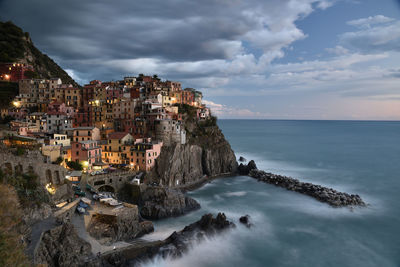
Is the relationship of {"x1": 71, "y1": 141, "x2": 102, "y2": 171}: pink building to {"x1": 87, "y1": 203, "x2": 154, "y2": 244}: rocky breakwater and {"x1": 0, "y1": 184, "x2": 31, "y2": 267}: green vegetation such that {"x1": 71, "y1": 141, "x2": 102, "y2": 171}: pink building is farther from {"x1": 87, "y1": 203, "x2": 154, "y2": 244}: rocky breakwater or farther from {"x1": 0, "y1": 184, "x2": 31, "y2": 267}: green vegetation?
{"x1": 0, "y1": 184, "x2": 31, "y2": 267}: green vegetation

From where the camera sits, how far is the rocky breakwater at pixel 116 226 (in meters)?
25.9

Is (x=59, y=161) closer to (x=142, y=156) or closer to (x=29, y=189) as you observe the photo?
(x=142, y=156)

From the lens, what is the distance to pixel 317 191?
43625mm

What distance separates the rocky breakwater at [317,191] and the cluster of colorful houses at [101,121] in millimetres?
19566

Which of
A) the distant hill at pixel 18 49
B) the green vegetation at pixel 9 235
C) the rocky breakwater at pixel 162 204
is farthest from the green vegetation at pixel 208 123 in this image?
the green vegetation at pixel 9 235

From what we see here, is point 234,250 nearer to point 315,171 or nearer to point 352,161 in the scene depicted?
point 315,171

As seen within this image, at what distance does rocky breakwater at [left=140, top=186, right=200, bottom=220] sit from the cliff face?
6774mm

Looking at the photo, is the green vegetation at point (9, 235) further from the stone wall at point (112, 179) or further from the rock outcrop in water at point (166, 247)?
the stone wall at point (112, 179)

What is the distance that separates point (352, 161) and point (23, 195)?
3087 inches

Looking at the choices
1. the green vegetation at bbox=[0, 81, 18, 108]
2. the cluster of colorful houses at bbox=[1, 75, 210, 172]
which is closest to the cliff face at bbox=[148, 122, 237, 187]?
the cluster of colorful houses at bbox=[1, 75, 210, 172]

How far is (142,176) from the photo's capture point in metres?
41.9

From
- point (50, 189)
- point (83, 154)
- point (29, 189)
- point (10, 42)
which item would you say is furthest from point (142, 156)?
point (10, 42)

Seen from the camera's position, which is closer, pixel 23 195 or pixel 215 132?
pixel 23 195

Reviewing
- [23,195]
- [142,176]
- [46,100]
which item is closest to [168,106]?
[142,176]
